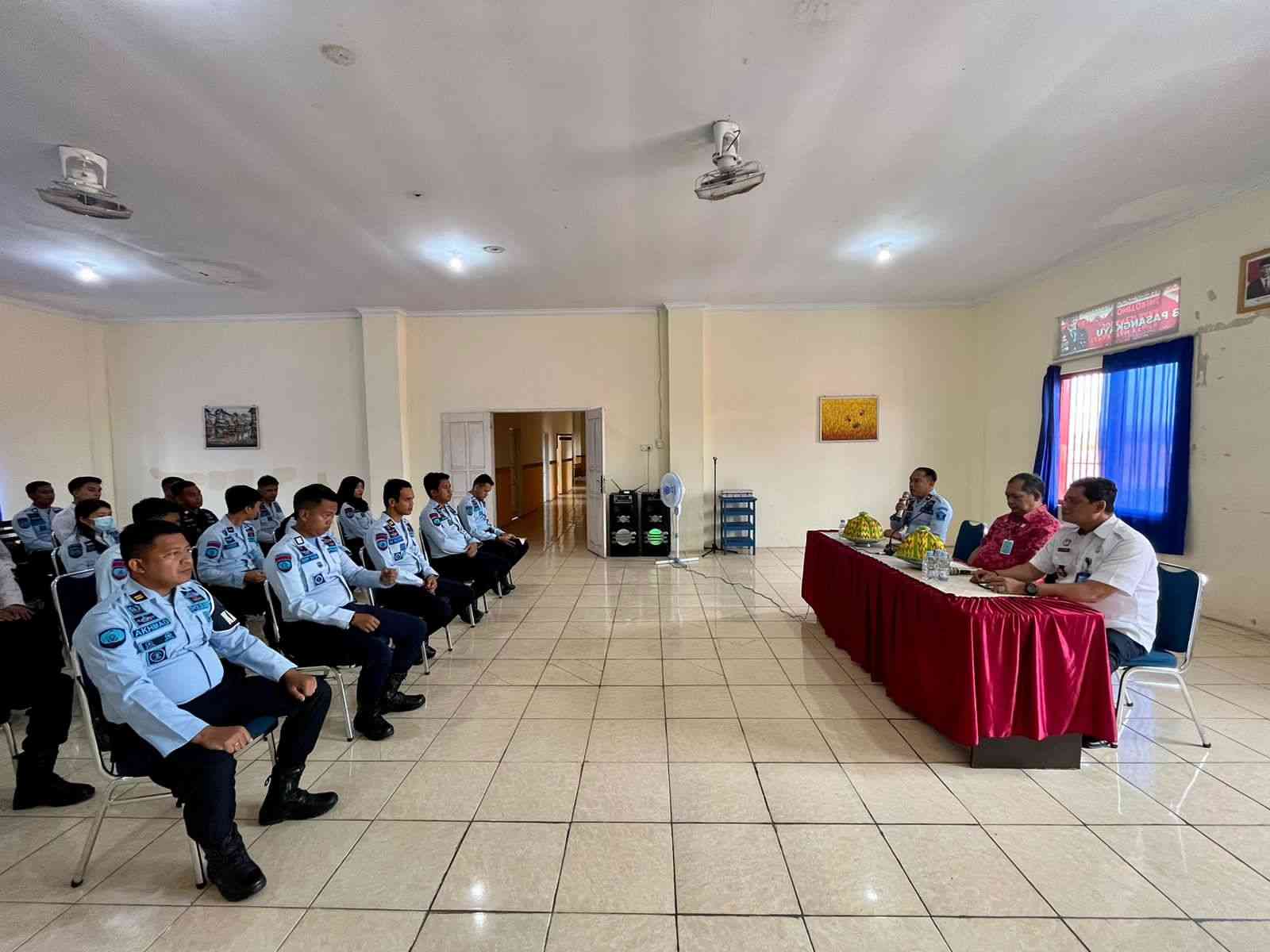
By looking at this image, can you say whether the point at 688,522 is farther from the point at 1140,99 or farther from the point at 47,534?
the point at 47,534

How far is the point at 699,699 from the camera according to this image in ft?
10.2

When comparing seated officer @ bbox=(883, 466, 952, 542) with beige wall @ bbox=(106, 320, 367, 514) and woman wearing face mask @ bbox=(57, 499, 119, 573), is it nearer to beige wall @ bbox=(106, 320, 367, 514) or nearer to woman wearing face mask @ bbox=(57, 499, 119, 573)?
woman wearing face mask @ bbox=(57, 499, 119, 573)

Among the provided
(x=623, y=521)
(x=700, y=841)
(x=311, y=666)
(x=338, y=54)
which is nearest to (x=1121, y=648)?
(x=700, y=841)

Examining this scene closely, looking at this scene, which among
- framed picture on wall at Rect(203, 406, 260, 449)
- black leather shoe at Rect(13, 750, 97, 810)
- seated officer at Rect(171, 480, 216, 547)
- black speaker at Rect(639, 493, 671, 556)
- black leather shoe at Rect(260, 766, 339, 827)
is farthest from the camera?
framed picture on wall at Rect(203, 406, 260, 449)

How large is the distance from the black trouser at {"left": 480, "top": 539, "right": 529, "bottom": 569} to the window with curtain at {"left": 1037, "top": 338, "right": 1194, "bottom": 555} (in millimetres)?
5538

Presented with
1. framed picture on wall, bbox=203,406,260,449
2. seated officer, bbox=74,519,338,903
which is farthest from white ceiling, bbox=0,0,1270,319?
framed picture on wall, bbox=203,406,260,449

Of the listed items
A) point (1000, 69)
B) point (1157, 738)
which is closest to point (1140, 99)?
point (1000, 69)

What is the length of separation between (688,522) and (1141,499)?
4616mm

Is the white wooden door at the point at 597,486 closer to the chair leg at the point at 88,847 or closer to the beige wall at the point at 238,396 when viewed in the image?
the beige wall at the point at 238,396

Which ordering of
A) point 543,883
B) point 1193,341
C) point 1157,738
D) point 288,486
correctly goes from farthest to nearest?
1. point 288,486
2. point 1193,341
3. point 1157,738
4. point 543,883

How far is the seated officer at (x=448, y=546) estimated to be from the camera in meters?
4.46

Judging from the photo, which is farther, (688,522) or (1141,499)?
(688,522)

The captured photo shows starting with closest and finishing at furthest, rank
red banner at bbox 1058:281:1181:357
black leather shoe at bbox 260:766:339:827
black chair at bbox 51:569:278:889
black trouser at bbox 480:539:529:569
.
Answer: black chair at bbox 51:569:278:889 → black leather shoe at bbox 260:766:339:827 → red banner at bbox 1058:281:1181:357 → black trouser at bbox 480:539:529:569

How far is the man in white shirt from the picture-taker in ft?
8.02
